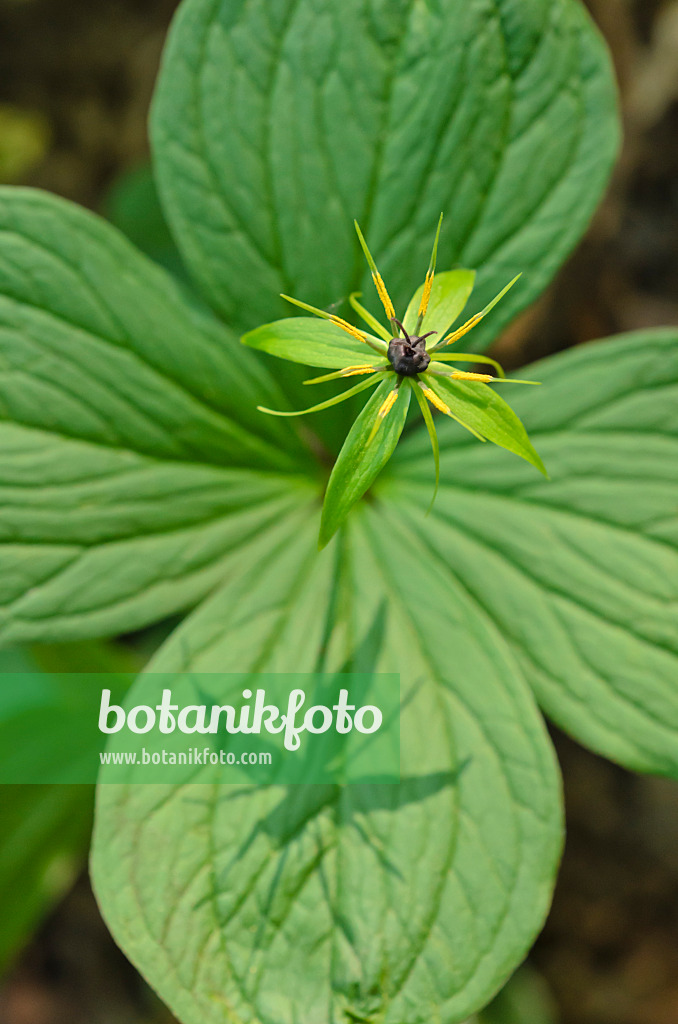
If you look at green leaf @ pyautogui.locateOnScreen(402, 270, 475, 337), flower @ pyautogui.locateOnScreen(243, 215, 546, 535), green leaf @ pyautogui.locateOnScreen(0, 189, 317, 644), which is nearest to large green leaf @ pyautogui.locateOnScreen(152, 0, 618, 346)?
green leaf @ pyautogui.locateOnScreen(0, 189, 317, 644)

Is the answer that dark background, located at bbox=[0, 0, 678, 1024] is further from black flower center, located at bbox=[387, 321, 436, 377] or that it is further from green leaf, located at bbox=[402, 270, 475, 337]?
black flower center, located at bbox=[387, 321, 436, 377]

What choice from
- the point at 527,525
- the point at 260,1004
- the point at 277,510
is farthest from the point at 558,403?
the point at 260,1004

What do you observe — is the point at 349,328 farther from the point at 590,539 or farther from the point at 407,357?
the point at 590,539

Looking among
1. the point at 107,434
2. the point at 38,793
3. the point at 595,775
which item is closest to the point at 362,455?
→ the point at 107,434

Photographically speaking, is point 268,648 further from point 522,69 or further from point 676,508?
point 522,69

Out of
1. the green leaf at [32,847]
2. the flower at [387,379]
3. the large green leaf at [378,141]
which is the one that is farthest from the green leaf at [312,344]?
the green leaf at [32,847]
